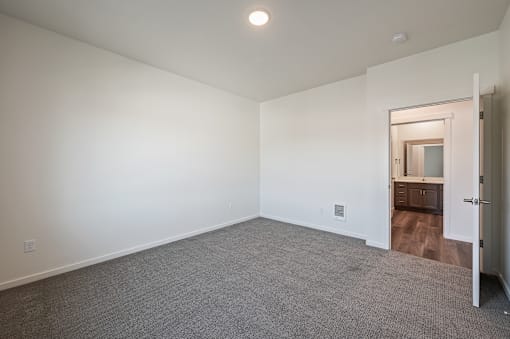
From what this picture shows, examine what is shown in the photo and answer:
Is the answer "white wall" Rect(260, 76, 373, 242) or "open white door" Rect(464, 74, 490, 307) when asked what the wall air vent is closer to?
"white wall" Rect(260, 76, 373, 242)

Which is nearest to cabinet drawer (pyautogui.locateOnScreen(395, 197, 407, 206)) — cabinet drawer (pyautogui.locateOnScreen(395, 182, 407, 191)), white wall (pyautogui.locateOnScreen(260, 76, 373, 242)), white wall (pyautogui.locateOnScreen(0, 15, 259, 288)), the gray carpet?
cabinet drawer (pyautogui.locateOnScreen(395, 182, 407, 191))

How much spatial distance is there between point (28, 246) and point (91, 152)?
122 centimetres

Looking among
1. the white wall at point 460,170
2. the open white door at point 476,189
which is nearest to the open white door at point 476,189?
the open white door at point 476,189

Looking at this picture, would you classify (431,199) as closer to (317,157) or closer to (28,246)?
(317,157)

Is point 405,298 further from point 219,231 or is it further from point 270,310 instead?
point 219,231

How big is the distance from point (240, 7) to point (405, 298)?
3.23m

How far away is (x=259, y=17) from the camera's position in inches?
90.0

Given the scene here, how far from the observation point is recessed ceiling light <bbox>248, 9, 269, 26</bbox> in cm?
222

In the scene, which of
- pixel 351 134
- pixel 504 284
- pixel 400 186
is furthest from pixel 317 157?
pixel 400 186

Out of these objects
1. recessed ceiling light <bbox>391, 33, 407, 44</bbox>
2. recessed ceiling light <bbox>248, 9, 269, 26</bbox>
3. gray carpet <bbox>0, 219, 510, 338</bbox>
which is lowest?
gray carpet <bbox>0, 219, 510, 338</bbox>

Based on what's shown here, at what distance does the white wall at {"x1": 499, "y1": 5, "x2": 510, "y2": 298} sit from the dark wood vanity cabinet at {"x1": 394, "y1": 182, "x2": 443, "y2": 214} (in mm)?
3680

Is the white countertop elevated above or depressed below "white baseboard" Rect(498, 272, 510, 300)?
above

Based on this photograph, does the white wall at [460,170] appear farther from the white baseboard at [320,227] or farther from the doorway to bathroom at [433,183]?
the white baseboard at [320,227]

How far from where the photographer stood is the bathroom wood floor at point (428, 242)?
10.4 ft
